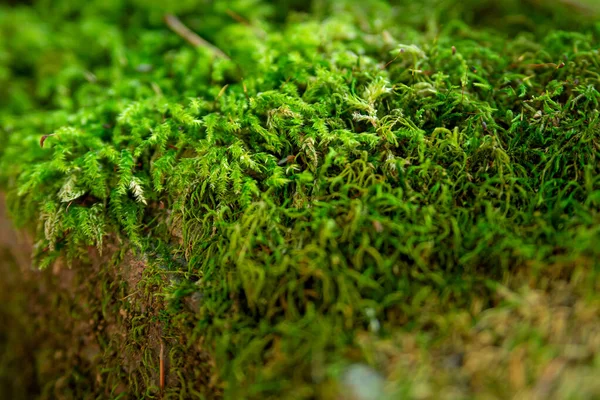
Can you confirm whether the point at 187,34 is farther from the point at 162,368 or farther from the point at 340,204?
the point at 162,368

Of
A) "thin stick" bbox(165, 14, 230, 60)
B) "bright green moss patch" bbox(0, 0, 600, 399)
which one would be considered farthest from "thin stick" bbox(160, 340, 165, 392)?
"thin stick" bbox(165, 14, 230, 60)

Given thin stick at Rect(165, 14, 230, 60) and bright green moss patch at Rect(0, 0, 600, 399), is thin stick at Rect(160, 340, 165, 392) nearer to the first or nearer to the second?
bright green moss patch at Rect(0, 0, 600, 399)

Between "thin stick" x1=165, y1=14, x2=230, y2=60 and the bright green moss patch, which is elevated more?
"thin stick" x1=165, y1=14, x2=230, y2=60

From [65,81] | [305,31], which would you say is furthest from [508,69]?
[65,81]

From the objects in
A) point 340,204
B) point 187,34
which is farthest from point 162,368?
point 187,34

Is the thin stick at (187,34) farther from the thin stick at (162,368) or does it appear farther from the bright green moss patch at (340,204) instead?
the thin stick at (162,368)

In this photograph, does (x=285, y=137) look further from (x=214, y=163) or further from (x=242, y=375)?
(x=242, y=375)
